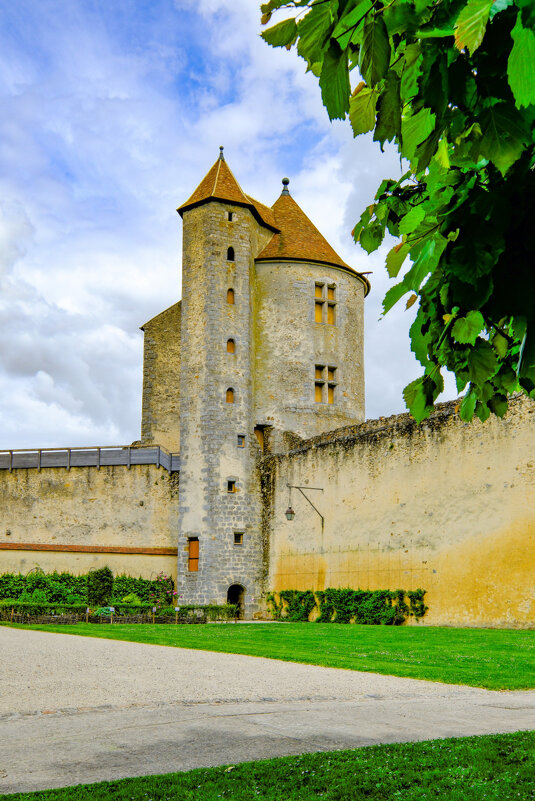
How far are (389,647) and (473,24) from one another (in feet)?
44.4

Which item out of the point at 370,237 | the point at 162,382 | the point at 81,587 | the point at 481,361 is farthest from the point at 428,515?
the point at 481,361

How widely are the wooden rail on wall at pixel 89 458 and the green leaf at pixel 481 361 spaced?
2815cm

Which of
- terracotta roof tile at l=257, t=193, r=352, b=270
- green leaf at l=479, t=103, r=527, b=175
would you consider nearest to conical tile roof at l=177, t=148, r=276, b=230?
terracotta roof tile at l=257, t=193, r=352, b=270

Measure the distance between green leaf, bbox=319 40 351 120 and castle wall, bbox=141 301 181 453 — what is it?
33845 millimetres

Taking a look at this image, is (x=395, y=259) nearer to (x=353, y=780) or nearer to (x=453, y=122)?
(x=453, y=122)

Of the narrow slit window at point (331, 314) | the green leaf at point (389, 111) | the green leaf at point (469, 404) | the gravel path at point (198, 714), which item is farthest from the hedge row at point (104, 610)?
the green leaf at point (389, 111)

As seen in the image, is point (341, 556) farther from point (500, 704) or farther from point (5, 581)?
point (500, 704)

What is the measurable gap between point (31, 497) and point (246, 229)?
13.6 metres

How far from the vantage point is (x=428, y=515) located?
21.5m

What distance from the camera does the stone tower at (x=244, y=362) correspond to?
28344mm

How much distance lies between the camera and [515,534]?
18.7 metres

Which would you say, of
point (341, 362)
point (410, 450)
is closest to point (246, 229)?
point (341, 362)

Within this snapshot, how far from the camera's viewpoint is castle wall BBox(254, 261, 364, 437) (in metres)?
31.3

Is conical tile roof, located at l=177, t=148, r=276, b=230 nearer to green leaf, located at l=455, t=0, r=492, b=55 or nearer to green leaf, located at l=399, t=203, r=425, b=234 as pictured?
green leaf, located at l=399, t=203, r=425, b=234
